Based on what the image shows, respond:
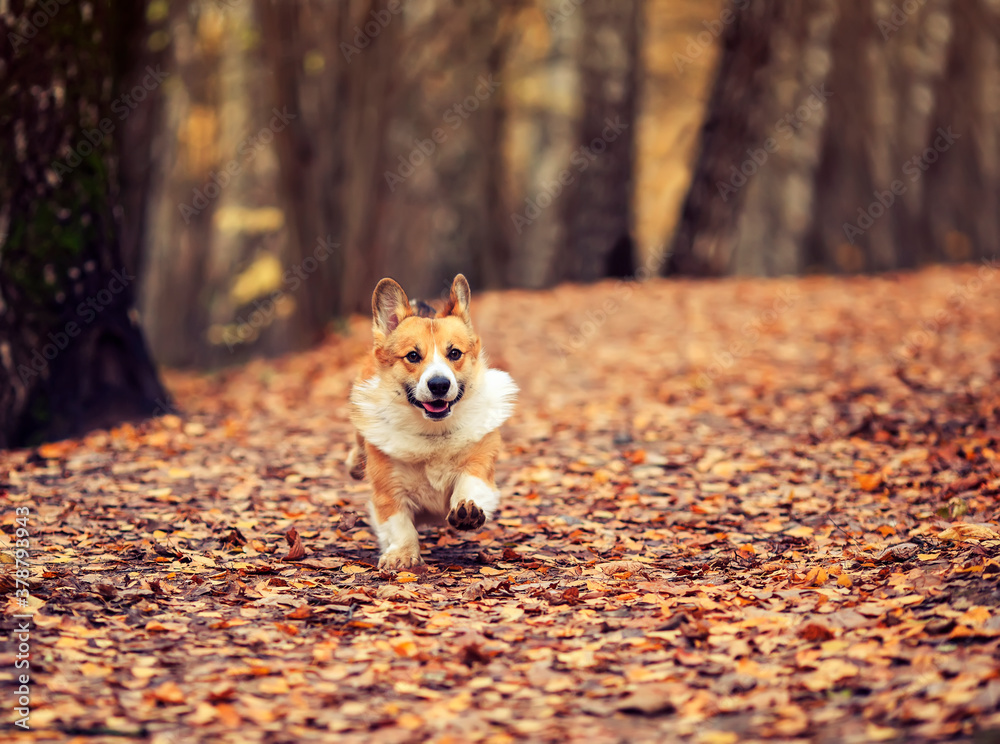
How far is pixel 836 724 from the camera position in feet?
10.9

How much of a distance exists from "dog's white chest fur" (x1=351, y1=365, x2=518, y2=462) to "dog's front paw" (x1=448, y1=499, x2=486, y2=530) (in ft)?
1.53

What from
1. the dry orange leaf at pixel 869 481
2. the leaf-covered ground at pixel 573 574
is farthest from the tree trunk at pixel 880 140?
the dry orange leaf at pixel 869 481

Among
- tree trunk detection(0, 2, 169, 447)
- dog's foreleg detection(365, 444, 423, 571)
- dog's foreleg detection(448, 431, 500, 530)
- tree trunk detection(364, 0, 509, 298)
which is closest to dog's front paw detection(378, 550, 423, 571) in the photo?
dog's foreleg detection(365, 444, 423, 571)

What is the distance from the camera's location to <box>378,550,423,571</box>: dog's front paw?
17.4 feet

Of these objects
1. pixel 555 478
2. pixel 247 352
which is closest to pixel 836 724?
pixel 555 478

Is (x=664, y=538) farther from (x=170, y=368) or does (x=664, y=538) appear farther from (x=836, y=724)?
(x=170, y=368)

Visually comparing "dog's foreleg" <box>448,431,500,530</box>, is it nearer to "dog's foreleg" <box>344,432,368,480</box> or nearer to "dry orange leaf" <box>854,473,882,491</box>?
"dog's foreleg" <box>344,432,368,480</box>

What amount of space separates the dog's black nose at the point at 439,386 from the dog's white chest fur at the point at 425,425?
335mm

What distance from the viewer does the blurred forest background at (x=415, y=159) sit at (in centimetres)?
832

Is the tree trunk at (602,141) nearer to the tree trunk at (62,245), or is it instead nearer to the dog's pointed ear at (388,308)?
the tree trunk at (62,245)

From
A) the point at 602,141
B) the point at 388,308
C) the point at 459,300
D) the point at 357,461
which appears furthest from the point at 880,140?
the point at 388,308

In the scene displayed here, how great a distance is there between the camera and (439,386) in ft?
16.8

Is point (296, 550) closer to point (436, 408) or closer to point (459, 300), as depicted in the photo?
point (436, 408)

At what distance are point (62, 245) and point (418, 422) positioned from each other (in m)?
4.27
